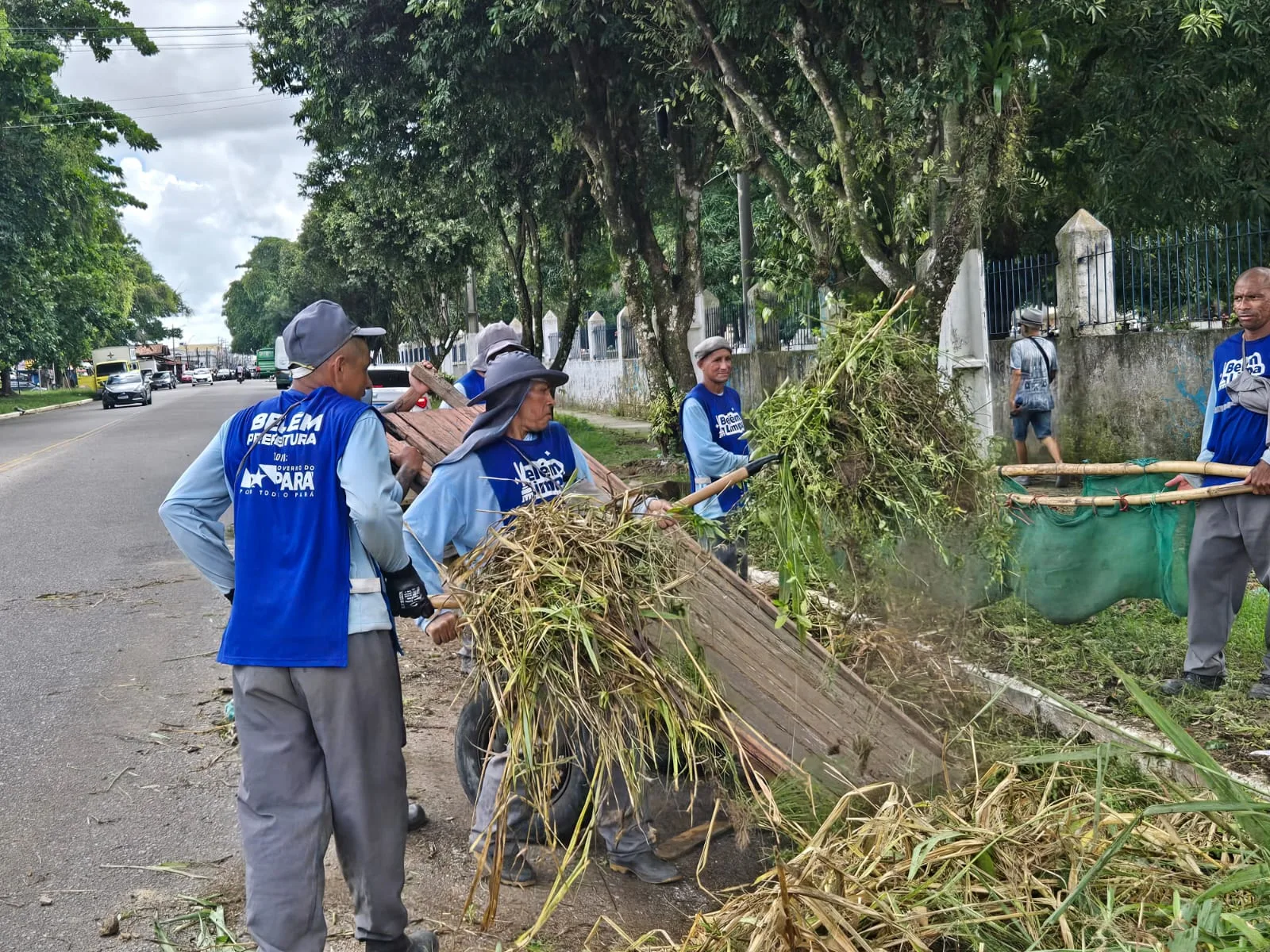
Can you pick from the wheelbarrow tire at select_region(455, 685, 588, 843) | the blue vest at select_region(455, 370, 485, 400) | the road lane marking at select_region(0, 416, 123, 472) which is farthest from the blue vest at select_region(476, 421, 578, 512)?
the road lane marking at select_region(0, 416, 123, 472)

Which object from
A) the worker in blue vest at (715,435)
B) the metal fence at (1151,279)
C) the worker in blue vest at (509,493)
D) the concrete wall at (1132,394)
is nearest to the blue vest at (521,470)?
the worker in blue vest at (509,493)

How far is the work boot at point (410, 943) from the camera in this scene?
324cm

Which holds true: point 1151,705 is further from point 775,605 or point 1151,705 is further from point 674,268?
point 674,268

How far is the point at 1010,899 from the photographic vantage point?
2.78m

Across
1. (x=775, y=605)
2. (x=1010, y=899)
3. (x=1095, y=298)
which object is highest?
(x=1095, y=298)

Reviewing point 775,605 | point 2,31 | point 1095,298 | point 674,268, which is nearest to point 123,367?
point 2,31

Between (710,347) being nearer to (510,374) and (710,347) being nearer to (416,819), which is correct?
(510,374)

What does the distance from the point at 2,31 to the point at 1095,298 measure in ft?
83.2

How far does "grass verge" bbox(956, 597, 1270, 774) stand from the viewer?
475 centimetres

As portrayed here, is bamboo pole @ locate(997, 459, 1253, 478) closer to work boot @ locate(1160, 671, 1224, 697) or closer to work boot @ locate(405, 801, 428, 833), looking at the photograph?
work boot @ locate(1160, 671, 1224, 697)

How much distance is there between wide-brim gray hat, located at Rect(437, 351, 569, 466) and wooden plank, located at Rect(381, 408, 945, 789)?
768 millimetres

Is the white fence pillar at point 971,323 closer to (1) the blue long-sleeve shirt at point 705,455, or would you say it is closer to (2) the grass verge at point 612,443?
(1) the blue long-sleeve shirt at point 705,455

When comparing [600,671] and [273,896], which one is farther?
[600,671]

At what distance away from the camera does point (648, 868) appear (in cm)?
396
